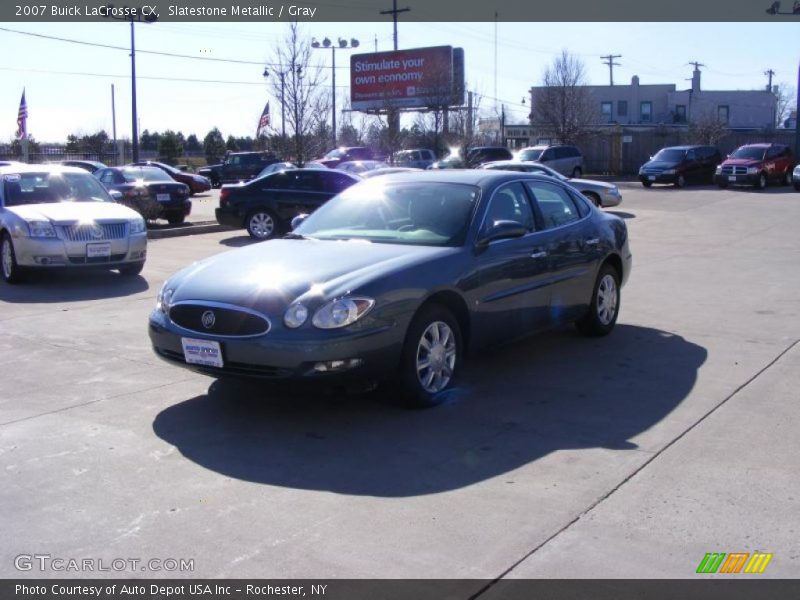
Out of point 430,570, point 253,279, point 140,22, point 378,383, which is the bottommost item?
point 430,570

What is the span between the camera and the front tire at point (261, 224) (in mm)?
17641

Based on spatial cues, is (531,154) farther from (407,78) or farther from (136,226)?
(136,226)

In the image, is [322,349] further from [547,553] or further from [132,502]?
[547,553]

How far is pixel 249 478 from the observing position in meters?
4.83

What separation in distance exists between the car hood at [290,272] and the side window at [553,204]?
1446 millimetres

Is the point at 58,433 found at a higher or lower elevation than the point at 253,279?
lower

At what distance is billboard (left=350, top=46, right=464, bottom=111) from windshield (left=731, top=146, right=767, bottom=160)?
50.7 feet

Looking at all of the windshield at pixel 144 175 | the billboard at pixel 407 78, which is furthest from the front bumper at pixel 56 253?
the billboard at pixel 407 78

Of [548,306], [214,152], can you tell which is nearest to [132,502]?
[548,306]

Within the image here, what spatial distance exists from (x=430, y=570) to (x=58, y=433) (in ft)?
9.49

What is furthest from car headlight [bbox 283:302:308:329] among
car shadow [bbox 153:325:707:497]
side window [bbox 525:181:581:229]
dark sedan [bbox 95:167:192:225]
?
dark sedan [bbox 95:167:192:225]

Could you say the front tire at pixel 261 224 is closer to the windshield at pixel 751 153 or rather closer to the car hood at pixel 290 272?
the car hood at pixel 290 272

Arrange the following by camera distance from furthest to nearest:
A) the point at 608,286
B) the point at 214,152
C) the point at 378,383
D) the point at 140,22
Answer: the point at 214,152, the point at 140,22, the point at 608,286, the point at 378,383

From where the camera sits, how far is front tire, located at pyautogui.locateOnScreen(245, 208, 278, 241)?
17.6 m
